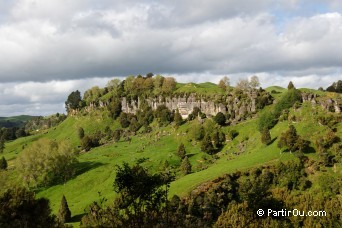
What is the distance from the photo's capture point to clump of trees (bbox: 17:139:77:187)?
10788 centimetres

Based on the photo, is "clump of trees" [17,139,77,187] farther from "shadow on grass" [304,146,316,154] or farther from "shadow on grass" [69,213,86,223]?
"shadow on grass" [304,146,316,154]

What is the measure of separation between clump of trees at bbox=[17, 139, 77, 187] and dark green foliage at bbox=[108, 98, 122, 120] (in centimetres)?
6633

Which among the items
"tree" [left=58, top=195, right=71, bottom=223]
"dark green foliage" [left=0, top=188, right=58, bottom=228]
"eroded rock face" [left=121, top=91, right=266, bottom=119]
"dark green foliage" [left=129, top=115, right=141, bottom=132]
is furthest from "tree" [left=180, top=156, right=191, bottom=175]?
"dark green foliage" [left=129, top=115, right=141, bottom=132]

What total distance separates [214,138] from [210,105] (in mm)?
34510

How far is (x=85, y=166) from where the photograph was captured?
11450 cm

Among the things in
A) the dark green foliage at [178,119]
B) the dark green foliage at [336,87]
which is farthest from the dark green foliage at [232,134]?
the dark green foliage at [336,87]

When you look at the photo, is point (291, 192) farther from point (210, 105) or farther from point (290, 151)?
point (210, 105)

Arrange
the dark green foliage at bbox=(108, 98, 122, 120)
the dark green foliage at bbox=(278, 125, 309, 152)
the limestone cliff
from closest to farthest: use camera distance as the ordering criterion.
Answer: the dark green foliage at bbox=(278, 125, 309, 152)
the limestone cliff
the dark green foliage at bbox=(108, 98, 122, 120)

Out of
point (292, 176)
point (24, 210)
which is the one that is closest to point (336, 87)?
point (292, 176)

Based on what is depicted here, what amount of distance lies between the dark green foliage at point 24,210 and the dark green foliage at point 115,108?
121 meters

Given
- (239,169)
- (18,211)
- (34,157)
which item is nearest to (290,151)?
(239,169)

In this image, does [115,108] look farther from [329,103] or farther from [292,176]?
[292,176]

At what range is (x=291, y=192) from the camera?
74.5 m

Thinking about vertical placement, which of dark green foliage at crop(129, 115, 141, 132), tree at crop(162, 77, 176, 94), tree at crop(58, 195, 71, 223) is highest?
tree at crop(162, 77, 176, 94)
